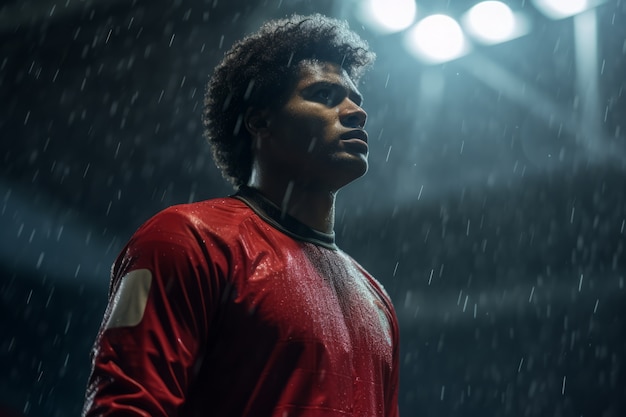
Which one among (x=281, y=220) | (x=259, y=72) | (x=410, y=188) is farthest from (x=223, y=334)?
(x=410, y=188)

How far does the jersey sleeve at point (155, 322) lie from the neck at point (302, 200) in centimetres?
31

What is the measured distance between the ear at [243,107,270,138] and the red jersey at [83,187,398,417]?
36 centimetres

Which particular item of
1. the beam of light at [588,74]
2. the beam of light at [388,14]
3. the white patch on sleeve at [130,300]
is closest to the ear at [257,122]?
the white patch on sleeve at [130,300]

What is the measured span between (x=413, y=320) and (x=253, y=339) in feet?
15.7

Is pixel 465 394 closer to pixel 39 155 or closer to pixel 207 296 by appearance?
pixel 39 155

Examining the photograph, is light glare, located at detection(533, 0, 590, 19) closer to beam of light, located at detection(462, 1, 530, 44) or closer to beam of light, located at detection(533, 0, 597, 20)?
beam of light, located at detection(533, 0, 597, 20)

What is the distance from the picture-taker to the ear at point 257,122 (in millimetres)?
1625

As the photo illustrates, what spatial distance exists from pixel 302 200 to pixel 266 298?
370 mm

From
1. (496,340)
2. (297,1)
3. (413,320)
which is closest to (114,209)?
(297,1)

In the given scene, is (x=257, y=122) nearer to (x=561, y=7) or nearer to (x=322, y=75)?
(x=322, y=75)

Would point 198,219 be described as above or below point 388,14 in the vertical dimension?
below

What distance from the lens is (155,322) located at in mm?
1070

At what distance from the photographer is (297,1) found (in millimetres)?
3543

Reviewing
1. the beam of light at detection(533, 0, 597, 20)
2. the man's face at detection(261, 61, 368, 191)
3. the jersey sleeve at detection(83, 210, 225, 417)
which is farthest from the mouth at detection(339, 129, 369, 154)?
the beam of light at detection(533, 0, 597, 20)
